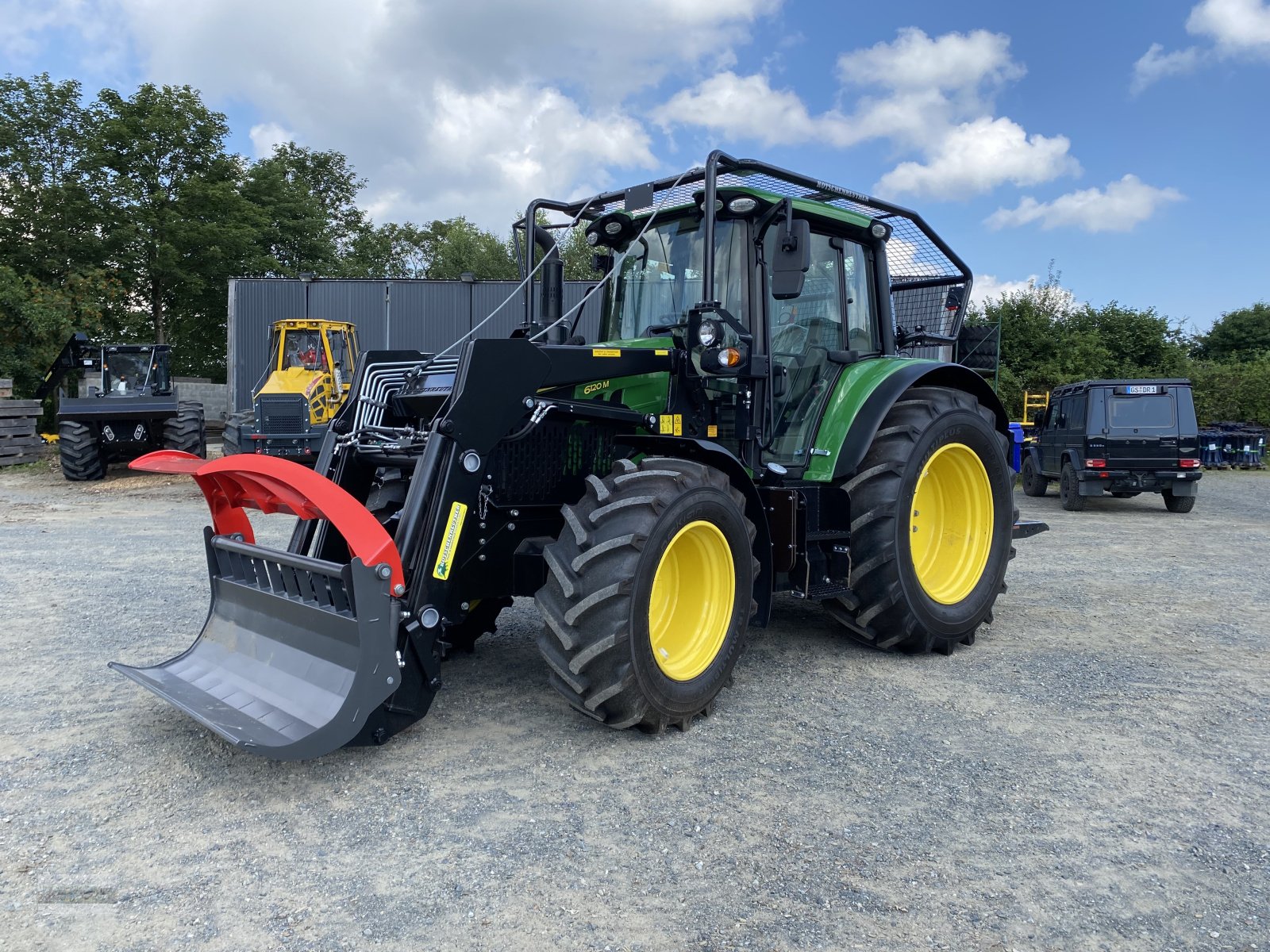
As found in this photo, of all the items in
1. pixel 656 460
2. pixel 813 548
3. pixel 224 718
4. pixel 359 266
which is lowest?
pixel 224 718

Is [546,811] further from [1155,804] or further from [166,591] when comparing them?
[166,591]

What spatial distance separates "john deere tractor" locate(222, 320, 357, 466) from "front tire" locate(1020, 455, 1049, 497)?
37.7 feet

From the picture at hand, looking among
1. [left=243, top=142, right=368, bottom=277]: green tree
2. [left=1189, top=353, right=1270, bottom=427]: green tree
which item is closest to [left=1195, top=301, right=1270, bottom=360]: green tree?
[left=1189, top=353, right=1270, bottom=427]: green tree

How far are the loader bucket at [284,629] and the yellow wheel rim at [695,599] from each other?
129 centimetres

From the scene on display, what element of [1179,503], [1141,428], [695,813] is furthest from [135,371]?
[1179,503]

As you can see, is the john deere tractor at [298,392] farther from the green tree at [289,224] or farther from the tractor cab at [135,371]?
the green tree at [289,224]

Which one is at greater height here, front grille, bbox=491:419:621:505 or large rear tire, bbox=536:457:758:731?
front grille, bbox=491:419:621:505

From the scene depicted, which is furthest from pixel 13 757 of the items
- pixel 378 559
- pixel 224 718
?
pixel 378 559

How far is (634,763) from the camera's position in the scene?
375 cm

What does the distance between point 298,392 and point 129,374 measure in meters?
4.65

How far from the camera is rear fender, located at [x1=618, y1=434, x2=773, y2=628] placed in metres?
4.39

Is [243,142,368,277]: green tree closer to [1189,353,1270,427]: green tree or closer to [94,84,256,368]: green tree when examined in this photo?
[94,84,256,368]: green tree

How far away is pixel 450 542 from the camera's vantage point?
3738 mm

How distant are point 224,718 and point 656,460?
1.99m
